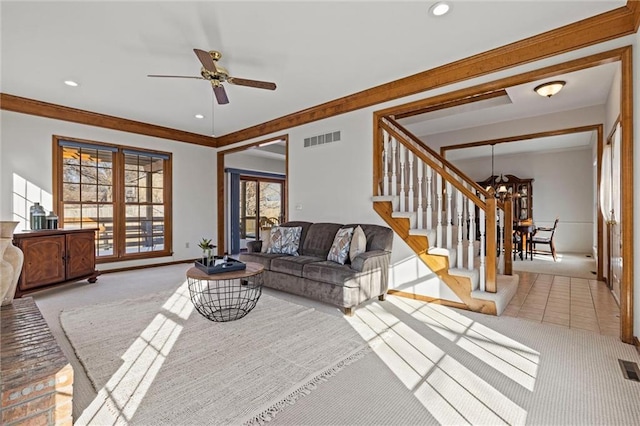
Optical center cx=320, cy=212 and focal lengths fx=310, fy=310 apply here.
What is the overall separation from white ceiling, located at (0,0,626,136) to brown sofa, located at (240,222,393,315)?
2.05 m

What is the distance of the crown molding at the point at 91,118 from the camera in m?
4.57

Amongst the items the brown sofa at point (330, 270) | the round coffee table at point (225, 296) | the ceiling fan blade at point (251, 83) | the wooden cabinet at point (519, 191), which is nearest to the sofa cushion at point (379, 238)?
the brown sofa at point (330, 270)

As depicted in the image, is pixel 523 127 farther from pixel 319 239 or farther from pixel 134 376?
pixel 134 376

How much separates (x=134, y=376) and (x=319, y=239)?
278 cm

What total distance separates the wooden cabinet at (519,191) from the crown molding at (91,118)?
26.8 ft

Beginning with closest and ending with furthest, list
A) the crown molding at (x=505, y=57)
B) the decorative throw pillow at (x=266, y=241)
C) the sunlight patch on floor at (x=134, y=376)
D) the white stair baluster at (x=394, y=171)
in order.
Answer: the sunlight patch on floor at (x=134, y=376)
the crown molding at (x=505, y=57)
the white stair baluster at (x=394, y=171)
the decorative throw pillow at (x=266, y=241)

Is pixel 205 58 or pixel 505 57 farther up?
pixel 505 57

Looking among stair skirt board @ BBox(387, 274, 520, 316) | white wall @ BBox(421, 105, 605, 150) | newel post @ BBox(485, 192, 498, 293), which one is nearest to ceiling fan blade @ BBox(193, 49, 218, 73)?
newel post @ BBox(485, 192, 498, 293)

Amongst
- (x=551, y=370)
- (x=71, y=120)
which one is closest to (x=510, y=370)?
(x=551, y=370)

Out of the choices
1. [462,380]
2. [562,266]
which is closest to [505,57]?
[462,380]

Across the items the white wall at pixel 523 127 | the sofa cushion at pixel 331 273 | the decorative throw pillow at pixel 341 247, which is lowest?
the sofa cushion at pixel 331 273

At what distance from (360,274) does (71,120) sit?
5.33m

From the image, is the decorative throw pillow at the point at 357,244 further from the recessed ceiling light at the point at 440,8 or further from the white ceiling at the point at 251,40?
the recessed ceiling light at the point at 440,8

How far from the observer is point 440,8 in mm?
2561
